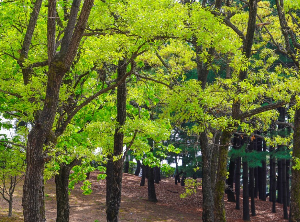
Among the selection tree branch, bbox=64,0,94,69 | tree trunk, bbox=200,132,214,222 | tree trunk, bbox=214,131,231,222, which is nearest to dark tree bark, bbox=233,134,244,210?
tree trunk, bbox=200,132,214,222

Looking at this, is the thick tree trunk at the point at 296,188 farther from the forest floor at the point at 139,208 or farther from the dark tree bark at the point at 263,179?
the dark tree bark at the point at 263,179

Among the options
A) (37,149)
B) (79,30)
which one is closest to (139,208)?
(37,149)

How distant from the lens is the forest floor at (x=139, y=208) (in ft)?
62.4

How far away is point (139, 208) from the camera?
72.2 feet

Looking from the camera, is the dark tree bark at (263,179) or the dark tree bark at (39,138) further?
the dark tree bark at (263,179)

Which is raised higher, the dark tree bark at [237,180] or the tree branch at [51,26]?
the tree branch at [51,26]

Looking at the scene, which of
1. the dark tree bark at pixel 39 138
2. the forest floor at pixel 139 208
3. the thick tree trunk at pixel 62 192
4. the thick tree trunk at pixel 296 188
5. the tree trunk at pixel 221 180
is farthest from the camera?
the forest floor at pixel 139 208

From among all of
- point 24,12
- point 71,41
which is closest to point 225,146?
point 71,41

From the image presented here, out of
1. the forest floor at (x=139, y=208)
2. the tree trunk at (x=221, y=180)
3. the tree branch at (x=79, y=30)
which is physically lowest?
the forest floor at (x=139, y=208)

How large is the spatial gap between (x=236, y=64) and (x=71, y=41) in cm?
460

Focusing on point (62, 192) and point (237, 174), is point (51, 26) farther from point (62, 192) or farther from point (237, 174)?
point (237, 174)

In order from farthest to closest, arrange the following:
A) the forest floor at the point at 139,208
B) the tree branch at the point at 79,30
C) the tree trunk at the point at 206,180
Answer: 1. the forest floor at the point at 139,208
2. the tree trunk at the point at 206,180
3. the tree branch at the point at 79,30

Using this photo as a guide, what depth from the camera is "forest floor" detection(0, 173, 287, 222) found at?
19.0 meters

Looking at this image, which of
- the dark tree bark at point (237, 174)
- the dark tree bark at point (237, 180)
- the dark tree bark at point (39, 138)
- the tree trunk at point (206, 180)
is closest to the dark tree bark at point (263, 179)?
the dark tree bark at point (237, 174)
